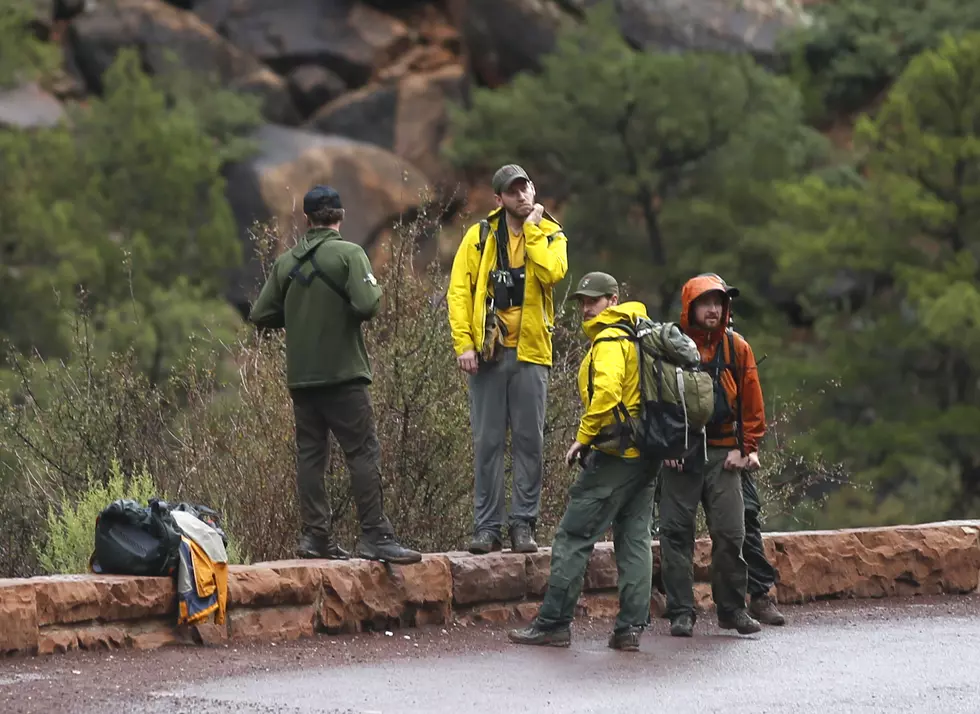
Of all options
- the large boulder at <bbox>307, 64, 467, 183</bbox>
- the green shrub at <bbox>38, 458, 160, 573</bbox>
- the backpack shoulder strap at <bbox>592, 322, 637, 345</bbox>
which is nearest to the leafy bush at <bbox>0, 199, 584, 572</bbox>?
the green shrub at <bbox>38, 458, 160, 573</bbox>

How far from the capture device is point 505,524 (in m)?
9.16

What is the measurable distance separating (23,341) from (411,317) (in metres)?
19.0

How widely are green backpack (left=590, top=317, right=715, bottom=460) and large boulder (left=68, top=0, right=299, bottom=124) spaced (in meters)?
33.5

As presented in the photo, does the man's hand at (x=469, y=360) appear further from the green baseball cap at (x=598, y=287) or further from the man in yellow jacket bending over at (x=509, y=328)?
the green baseball cap at (x=598, y=287)

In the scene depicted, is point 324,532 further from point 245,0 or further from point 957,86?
point 245,0

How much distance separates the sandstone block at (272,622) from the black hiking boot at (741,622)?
209 centimetres

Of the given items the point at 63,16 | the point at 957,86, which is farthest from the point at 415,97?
the point at 957,86

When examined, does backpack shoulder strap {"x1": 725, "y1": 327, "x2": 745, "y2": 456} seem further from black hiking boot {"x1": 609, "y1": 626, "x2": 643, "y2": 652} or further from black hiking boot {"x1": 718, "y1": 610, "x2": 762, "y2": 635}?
black hiking boot {"x1": 609, "y1": 626, "x2": 643, "y2": 652}

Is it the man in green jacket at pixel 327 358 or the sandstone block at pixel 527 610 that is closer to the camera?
the man in green jacket at pixel 327 358

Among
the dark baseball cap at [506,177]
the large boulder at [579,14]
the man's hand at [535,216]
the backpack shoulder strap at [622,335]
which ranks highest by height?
the large boulder at [579,14]

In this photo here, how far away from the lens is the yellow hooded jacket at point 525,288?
8656mm

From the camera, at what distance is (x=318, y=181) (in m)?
36.8

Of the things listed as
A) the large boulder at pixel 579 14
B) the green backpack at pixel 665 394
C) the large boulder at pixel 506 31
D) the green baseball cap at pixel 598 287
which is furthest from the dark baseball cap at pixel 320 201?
the large boulder at pixel 579 14

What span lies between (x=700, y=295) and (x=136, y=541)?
291 cm
